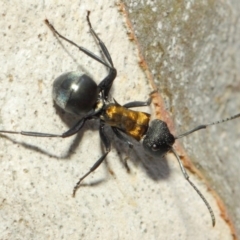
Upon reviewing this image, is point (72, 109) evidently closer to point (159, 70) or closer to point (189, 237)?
point (159, 70)

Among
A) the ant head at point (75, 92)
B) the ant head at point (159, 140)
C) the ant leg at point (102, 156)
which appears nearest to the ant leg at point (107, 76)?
the ant head at point (75, 92)

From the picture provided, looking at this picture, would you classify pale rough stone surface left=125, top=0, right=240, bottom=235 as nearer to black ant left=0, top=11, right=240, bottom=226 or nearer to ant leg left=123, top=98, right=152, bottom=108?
ant leg left=123, top=98, right=152, bottom=108

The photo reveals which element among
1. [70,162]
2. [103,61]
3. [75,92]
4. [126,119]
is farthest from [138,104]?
[70,162]

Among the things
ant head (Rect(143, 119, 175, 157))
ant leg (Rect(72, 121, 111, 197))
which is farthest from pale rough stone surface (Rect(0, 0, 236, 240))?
ant head (Rect(143, 119, 175, 157))

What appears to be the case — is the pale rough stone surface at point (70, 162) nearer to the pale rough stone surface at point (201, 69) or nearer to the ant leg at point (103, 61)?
the ant leg at point (103, 61)

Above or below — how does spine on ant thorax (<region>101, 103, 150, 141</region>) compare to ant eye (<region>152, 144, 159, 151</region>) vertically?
above

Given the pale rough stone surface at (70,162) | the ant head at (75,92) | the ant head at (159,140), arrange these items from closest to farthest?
the pale rough stone surface at (70,162) → the ant head at (75,92) → the ant head at (159,140)

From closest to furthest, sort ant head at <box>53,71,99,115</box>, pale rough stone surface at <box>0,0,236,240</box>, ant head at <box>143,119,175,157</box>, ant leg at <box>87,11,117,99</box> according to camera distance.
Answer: pale rough stone surface at <box>0,0,236,240</box> → ant head at <box>53,71,99,115</box> → ant leg at <box>87,11,117,99</box> → ant head at <box>143,119,175,157</box>

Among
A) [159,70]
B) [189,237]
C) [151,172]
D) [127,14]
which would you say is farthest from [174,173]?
[127,14]
